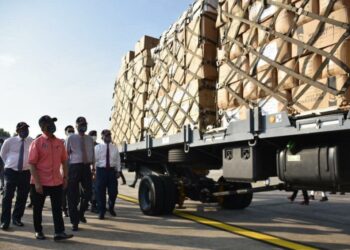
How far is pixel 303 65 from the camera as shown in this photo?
4.71m

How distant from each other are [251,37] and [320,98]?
1.51 metres

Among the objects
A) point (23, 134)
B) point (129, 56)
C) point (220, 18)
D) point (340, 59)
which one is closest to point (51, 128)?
point (23, 134)

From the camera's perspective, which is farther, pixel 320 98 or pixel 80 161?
pixel 80 161

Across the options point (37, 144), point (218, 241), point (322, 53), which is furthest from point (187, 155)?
point (322, 53)

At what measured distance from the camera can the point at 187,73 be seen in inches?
268

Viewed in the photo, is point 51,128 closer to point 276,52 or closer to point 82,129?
point 82,129

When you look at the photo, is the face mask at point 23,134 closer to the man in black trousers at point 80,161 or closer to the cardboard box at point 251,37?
the man in black trousers at point 80,161

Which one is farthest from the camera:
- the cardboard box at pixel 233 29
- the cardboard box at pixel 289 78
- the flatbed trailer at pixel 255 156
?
the cardboard box at pixel 233 29

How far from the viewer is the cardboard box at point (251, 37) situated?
18.0ft

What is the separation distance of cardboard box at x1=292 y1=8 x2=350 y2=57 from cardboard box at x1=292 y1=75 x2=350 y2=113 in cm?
40

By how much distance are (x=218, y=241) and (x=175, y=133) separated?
7.71ft

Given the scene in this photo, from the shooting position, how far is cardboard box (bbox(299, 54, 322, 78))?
455 centimetres

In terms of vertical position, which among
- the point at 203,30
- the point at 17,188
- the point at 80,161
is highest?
the point at 203,30

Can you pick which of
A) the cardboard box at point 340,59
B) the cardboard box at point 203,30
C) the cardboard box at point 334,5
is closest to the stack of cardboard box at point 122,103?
the cardboard box at point 203,30
